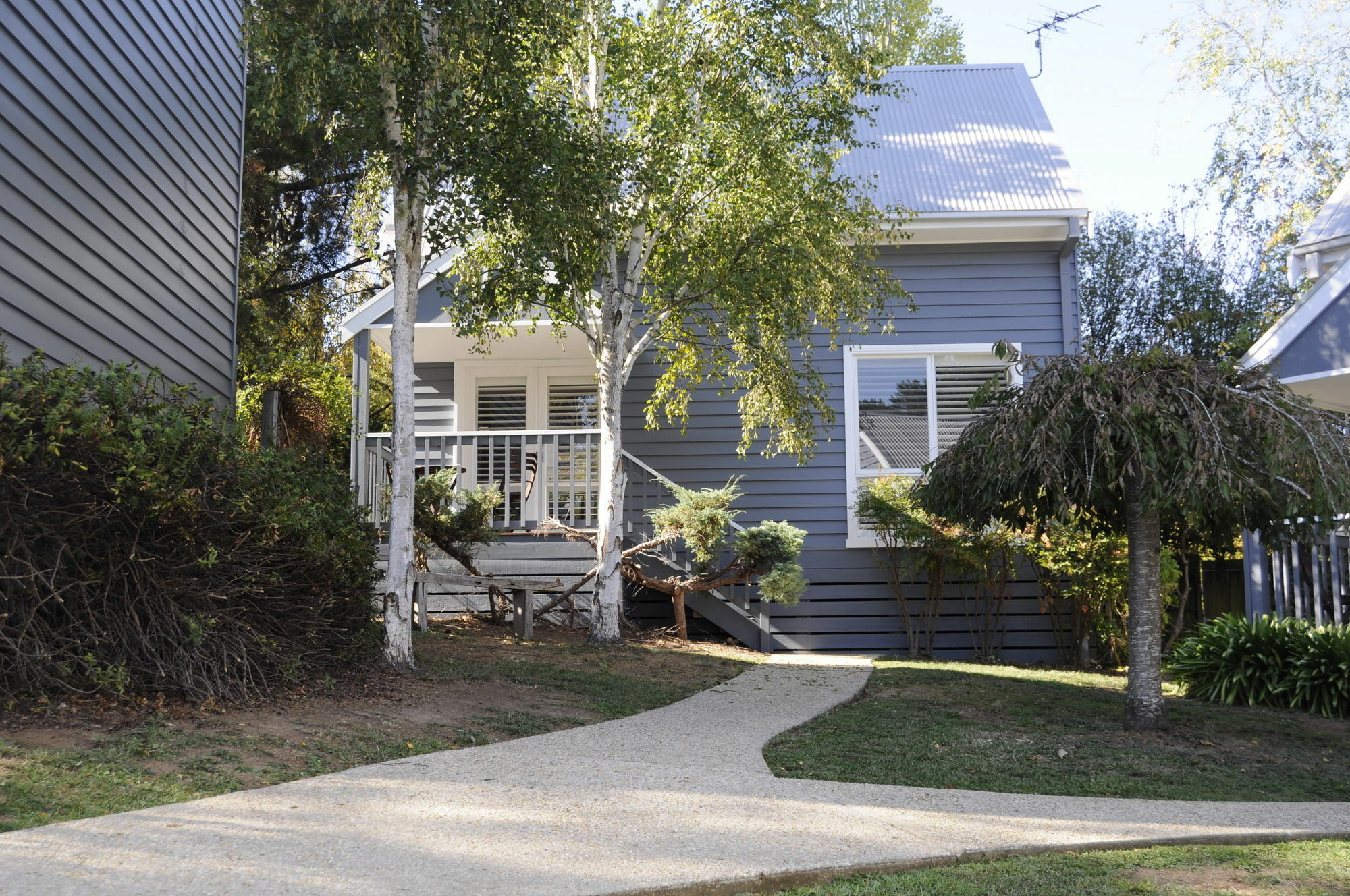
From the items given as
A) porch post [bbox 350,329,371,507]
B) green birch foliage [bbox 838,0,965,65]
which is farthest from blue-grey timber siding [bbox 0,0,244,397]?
green birch foliage [bbox 838,0,965,65]

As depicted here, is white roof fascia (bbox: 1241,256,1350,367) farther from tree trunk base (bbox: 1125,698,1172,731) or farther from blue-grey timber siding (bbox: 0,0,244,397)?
blue-grey timber siding (bbox: 0,0,244,397)

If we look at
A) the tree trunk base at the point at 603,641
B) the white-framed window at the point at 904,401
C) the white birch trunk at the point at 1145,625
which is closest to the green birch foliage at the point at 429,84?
the tree trunk base at the point at 603,641

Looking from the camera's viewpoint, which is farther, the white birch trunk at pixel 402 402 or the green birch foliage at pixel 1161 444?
the white birch trunk at pixel 402 402

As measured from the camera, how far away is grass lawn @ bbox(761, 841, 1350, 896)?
3.78m

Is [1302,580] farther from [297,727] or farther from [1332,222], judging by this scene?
[297,727]

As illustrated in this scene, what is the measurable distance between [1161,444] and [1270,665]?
3366mm

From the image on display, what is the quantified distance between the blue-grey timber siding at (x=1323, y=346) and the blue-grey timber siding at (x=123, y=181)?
9.06 metres

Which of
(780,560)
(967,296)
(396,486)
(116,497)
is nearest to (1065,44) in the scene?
(967,296)

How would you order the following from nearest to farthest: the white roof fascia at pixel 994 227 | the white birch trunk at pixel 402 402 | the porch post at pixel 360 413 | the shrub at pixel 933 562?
the white birch trunk at pixel 402 402
the shrub at pixel 933 562
the porch post at pixel 360 413
the white roof fascia at pixel 994 227

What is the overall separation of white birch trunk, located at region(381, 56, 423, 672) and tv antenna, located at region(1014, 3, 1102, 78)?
14864 mm

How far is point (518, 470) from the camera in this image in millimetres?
13617

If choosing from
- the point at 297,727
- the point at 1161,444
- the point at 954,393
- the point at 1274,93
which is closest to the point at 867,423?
the point at 954,393

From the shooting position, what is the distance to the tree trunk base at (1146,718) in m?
7.05

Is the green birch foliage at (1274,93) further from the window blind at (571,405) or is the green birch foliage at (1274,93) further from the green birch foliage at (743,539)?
the green birch foliage at (743,539)
